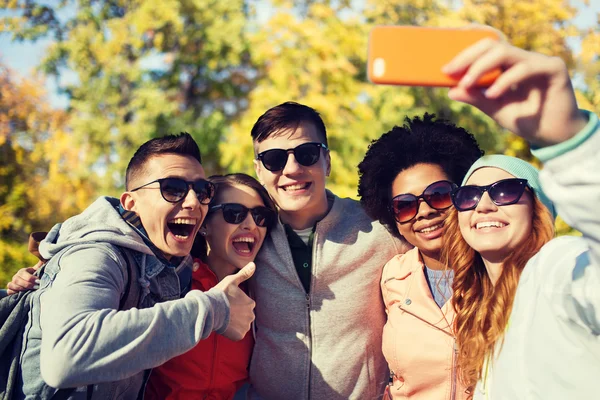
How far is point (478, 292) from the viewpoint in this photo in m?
2.61

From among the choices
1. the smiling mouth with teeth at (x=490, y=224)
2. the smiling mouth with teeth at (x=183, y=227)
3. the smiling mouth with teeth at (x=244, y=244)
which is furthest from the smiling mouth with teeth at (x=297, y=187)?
the smiling mouth with teeth at (x=490, y=224)

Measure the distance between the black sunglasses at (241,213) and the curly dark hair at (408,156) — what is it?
2.40 feet

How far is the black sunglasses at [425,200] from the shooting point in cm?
325

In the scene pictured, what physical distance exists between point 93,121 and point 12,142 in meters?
2.08

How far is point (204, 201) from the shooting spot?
318 centimetres

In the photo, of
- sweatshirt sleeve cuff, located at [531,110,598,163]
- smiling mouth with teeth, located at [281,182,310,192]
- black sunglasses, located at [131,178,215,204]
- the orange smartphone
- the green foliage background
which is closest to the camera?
sweatshirt sleeve cuff, located at [531,110,598,163]

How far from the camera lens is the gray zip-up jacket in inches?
130

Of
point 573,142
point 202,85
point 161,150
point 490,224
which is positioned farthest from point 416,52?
point 202,85

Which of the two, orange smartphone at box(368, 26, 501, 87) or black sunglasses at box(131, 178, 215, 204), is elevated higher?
orange smartphone at box(368, 26, 501, 87)

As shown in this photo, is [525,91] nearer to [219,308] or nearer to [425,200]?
[219,308]

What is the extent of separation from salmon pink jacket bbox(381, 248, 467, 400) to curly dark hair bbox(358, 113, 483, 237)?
1.91ft

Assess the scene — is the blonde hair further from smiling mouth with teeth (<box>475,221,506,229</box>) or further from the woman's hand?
the woman's hand

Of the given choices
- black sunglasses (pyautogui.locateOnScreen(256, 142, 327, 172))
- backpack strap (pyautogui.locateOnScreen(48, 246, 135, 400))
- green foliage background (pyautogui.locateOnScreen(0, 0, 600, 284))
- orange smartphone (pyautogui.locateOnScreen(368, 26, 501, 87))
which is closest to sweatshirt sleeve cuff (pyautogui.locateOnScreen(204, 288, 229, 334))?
backpack strap (pyautogui.locateOnScreen(48, 246, 135, 400))

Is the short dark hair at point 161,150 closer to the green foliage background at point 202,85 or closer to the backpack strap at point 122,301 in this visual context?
the backpack strap at point 122,301
